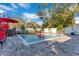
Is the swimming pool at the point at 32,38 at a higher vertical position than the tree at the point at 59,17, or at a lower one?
lower

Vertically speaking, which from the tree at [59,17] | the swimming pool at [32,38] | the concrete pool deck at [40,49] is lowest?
the concrete pool deck at [40,49]

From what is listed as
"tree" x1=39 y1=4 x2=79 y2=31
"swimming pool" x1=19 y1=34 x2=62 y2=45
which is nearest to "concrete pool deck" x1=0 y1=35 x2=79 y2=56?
"swimming pool" x1=19 y1=34 x2=62 y2=45

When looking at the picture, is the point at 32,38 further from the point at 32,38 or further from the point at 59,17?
the point at 59,17

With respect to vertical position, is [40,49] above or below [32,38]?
below

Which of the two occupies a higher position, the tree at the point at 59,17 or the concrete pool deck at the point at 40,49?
the tree at the point at 59,17

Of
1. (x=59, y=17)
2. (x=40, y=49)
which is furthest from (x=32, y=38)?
(x=59, y=17)

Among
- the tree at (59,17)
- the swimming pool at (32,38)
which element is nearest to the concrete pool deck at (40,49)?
the swimming pool at (32,38)

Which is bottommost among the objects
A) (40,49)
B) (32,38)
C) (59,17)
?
(40,49)

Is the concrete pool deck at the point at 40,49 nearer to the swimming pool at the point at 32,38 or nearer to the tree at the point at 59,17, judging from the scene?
the swimming pool at the point at 32,38

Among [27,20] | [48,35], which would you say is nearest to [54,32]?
[48,35]

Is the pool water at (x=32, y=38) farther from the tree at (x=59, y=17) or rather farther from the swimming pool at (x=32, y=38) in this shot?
the tree at (x=59, y=17)

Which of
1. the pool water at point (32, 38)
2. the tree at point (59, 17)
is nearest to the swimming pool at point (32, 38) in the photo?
the pool water at point (32, 38)

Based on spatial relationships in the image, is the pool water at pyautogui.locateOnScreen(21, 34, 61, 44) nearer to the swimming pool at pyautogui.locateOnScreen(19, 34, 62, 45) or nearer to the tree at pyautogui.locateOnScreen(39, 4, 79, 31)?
the swimming pool at pyautogui.locateOnScreen(19, 34, 62, 45)

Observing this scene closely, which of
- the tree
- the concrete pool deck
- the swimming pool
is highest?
the tree
